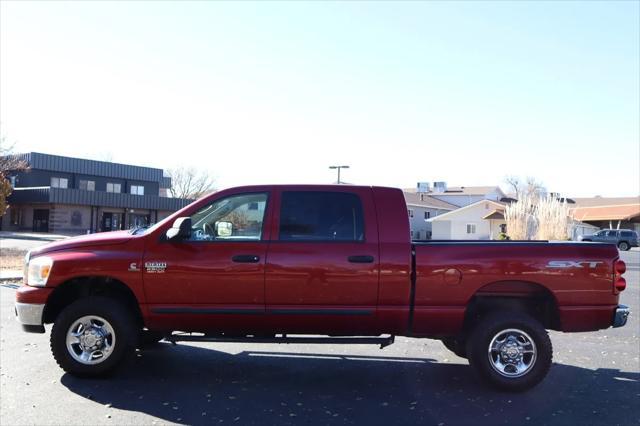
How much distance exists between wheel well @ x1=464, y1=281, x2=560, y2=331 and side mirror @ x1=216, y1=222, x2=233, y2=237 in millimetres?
2558

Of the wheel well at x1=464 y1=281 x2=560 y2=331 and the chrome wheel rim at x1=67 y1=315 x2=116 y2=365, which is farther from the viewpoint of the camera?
the wheel well at x1=464 y1=281 x2=560 y2=331

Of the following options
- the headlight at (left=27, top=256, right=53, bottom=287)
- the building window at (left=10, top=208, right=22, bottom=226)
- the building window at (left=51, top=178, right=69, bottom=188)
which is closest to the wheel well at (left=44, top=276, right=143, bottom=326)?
the headlight at (left=27, top=256, right=53, bottom=287)

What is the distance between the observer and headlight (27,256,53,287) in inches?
213

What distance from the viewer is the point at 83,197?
166 feet

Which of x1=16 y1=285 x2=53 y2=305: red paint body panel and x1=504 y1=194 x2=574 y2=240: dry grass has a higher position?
x1=504 y1=194 x2=574 y2=240: dry grass

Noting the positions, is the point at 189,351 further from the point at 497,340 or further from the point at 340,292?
the point at 497,340

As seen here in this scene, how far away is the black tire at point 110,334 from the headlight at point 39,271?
14.9 inches

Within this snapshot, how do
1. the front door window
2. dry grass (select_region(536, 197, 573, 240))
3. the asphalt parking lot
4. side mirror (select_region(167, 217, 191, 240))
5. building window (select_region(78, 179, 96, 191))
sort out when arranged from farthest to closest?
building window (select_region(78, 179, 96, 191)) < dry grass (select_region(536, 197, 573, 240)) < the front door window < side mirror (select_region(167, 217, 191, 240)) < the asphalt parking lot

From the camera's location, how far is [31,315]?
540cm

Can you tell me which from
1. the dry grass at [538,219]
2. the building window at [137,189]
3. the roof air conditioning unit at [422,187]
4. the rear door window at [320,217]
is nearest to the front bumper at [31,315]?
the rear door window at [320,217]

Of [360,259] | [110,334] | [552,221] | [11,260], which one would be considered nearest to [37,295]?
[110,334]

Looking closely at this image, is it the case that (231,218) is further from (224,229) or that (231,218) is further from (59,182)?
(59,182)

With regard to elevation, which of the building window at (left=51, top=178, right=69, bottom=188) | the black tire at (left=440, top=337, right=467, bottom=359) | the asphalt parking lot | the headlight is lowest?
the asphalt parking lot

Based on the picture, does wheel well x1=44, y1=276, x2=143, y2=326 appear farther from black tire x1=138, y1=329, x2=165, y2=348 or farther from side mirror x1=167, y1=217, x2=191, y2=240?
side mirror x1=167, y1=217, x2=191, y2=240
